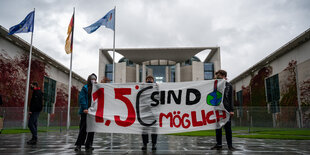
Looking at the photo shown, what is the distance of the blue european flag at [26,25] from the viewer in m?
15.4

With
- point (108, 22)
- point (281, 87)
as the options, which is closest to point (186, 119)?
point (108, 22)

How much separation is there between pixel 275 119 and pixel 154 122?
594 inches

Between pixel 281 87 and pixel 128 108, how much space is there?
2591 centimetres

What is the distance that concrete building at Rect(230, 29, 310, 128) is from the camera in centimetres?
1696

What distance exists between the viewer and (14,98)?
829 inches

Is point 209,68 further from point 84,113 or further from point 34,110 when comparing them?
point 84,113

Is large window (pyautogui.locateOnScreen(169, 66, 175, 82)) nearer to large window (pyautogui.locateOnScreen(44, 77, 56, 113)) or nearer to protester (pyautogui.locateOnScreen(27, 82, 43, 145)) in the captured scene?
large window (pyautogui.locateOnScreen(44, 77, 56, 113))

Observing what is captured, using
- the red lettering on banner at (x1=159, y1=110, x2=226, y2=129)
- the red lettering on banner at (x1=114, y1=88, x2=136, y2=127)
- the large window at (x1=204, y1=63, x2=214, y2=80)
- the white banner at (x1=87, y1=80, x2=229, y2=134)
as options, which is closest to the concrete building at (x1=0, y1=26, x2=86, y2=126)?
the white banner at (x1=87, y1=80, x2=229, y2=134)

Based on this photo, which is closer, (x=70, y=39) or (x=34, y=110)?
(x=34, y=110)

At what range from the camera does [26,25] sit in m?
15.9

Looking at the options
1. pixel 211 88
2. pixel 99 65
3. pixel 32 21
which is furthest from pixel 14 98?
pixel 99 65

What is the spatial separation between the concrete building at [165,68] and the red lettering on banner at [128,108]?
125 feet

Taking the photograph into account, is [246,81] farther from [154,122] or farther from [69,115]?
[154,122]

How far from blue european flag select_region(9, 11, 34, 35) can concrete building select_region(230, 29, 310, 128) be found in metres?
16.0
